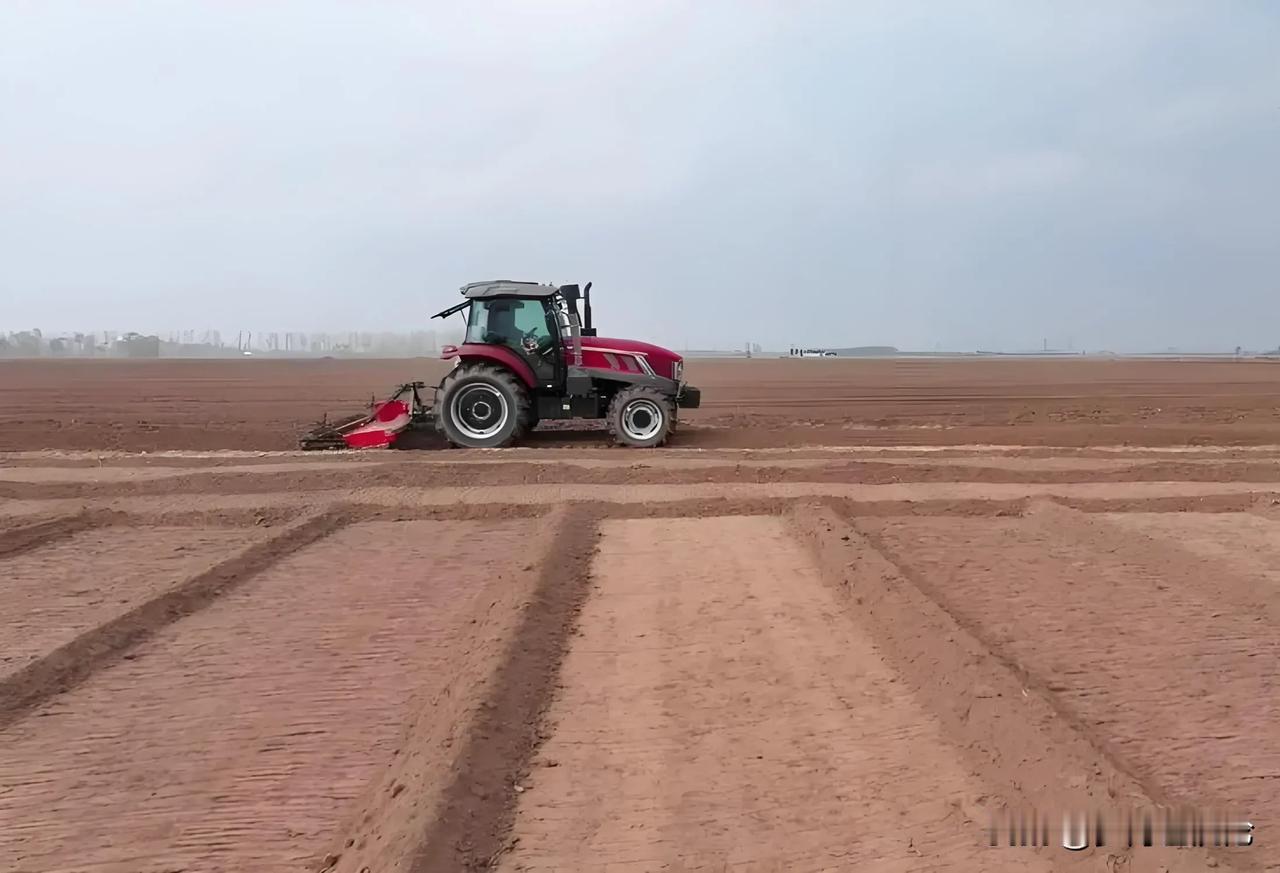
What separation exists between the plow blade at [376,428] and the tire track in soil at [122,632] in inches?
215

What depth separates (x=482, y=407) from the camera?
43.7 ft

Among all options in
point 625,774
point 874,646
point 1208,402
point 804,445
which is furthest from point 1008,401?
point 625,774

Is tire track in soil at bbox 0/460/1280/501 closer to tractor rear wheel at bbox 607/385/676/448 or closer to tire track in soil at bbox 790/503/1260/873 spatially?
tractor rear wheel at bbox 607/385/676/448

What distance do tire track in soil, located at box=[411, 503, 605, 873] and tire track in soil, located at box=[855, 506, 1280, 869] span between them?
7.87 ft

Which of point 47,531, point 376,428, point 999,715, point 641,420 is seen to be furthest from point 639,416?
point 999,715

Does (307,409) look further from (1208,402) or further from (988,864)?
(1208,402)

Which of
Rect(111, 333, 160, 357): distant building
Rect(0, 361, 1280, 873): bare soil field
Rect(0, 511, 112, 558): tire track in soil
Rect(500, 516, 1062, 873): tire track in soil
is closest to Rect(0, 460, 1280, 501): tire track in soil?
Rect(0, 361, 1280, 873): bare soil field

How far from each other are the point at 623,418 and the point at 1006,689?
9.47 m

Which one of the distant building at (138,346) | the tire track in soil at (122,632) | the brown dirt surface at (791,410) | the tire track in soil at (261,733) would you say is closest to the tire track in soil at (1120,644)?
the tire track in soil at (261,733)

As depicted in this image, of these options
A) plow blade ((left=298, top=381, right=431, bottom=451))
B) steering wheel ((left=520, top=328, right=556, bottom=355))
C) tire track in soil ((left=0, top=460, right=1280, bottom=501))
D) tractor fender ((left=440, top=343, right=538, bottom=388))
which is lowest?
tire track in soil ((left=0, top=460, right=1280, bottom=501))

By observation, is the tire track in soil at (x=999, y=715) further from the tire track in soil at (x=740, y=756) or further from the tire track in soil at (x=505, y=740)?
the tire track in soil at (x=505, y=740)

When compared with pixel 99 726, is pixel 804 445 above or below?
above

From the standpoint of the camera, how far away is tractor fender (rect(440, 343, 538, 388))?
43.1 ft

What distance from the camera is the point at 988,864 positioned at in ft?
10.3
